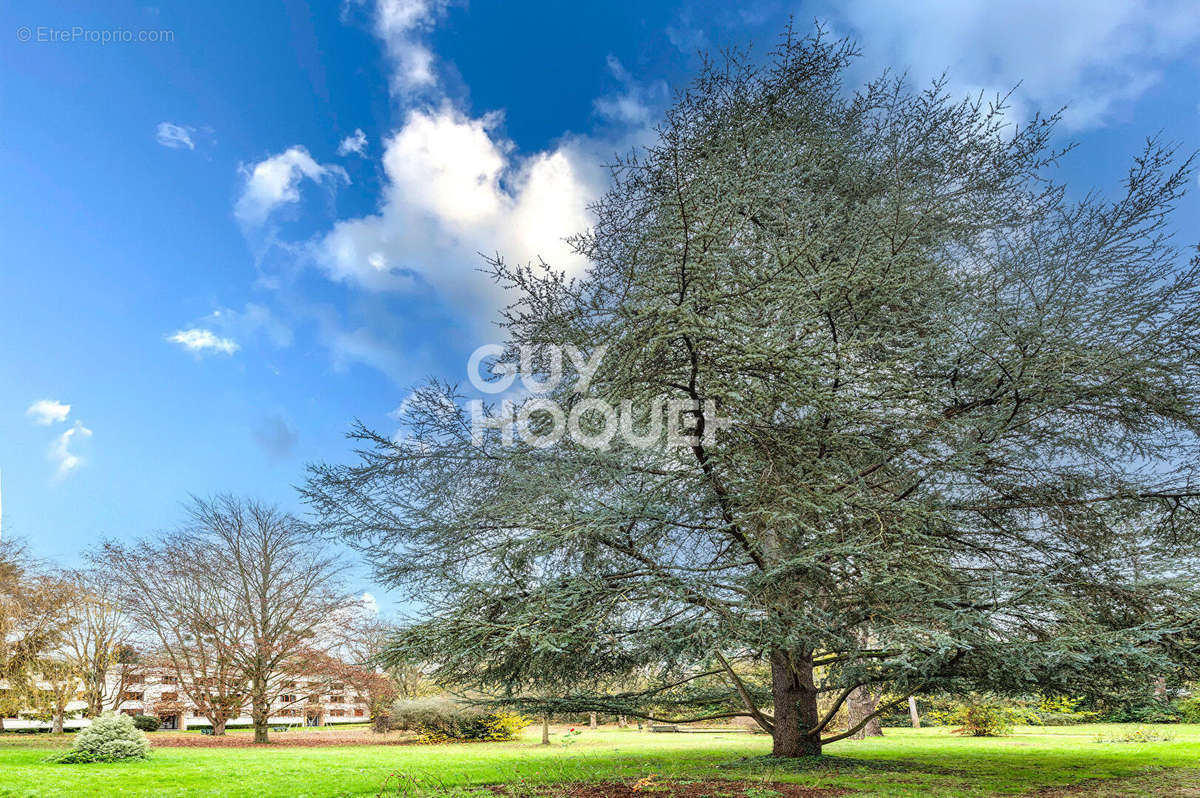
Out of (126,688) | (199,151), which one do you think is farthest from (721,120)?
(126,688)

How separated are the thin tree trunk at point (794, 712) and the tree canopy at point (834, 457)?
45 millimetres

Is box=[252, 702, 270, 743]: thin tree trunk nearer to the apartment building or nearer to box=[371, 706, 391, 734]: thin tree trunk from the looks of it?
the apartment building

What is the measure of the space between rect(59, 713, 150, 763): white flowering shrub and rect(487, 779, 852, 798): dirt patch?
9.50 meters

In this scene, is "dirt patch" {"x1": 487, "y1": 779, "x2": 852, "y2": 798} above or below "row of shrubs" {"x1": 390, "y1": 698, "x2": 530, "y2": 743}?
above

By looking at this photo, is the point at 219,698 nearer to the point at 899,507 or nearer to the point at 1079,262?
the point at 899,507

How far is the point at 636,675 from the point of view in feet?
25.9

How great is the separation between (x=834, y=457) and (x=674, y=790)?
366 centimetres

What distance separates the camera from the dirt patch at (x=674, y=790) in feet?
18.8

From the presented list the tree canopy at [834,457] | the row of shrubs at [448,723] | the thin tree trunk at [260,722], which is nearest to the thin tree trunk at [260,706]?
the thin tree trunk at [260,722]

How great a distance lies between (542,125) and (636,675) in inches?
473

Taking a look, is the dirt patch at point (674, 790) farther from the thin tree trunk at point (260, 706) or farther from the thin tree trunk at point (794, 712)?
the thin tree trunk at point (260, 706)

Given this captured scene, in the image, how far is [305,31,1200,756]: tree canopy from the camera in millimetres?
5500

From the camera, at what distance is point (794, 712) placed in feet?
27.2

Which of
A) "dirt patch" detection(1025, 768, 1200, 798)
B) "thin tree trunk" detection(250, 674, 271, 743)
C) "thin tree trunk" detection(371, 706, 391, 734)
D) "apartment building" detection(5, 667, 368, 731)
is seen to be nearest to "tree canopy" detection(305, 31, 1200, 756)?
"dirt patch" detection(1025, 768, 1200, 798)
